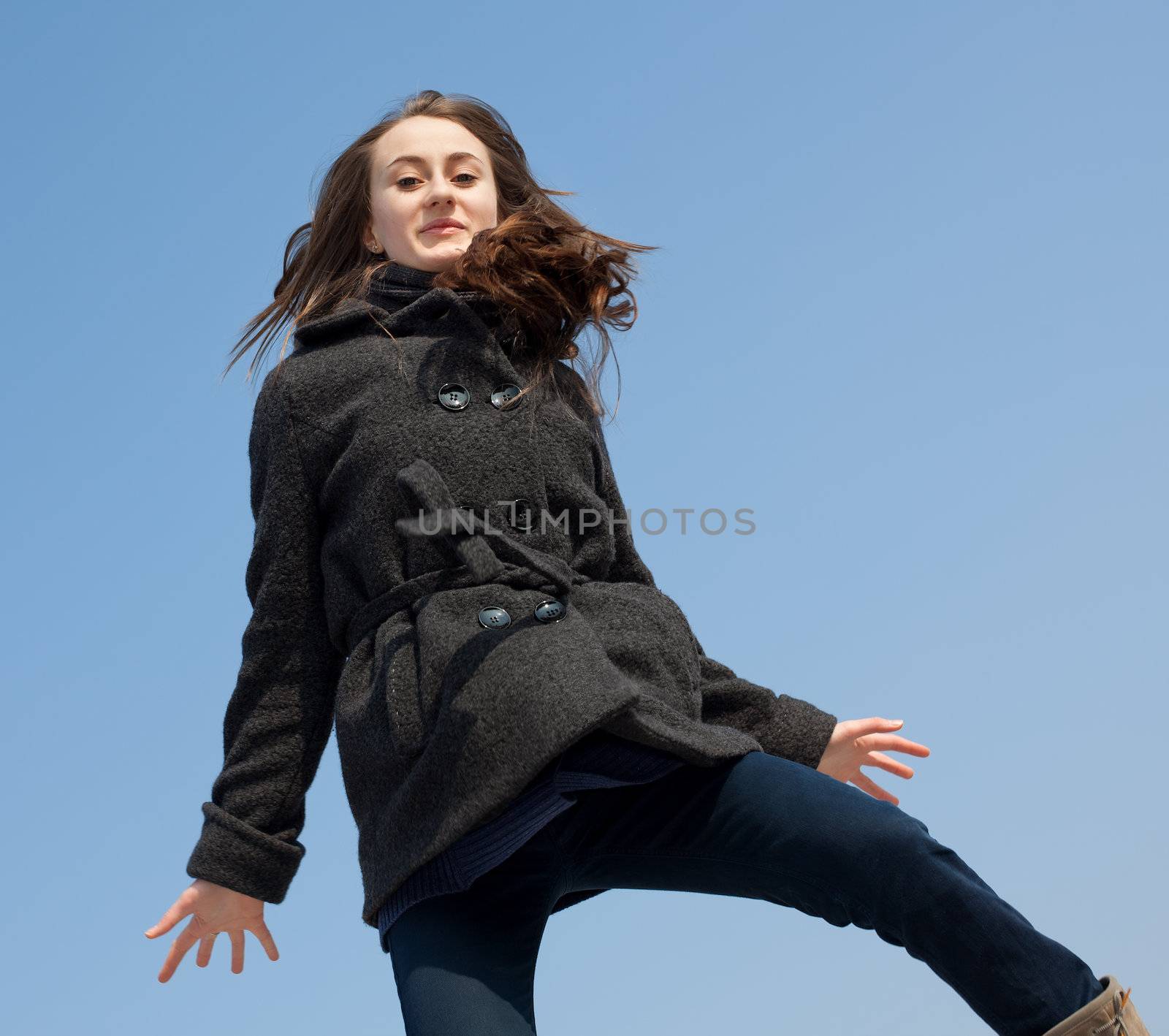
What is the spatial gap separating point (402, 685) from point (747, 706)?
96 centimetres

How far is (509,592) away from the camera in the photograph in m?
3.29

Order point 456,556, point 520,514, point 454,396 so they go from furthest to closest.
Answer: point 454,396, point 520,514, point 456,556

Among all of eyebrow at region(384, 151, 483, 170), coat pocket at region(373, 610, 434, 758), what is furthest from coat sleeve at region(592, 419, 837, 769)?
eyebrow at region(384, 151, 483, 170)

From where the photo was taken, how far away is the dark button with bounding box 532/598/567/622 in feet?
10.5

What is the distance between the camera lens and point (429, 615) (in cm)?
323

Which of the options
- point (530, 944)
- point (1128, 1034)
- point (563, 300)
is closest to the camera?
point (1128, 1034)

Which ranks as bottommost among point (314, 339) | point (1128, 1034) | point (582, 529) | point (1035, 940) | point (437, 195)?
point (1128, 1034)

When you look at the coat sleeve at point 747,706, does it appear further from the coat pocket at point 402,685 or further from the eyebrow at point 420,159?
the eyebrow at point 420,159

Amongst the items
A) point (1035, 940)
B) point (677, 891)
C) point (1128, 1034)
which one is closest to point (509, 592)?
point (677, 891)

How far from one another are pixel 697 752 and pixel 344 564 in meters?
1.02

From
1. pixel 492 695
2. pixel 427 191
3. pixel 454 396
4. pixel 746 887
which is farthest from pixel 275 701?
pixel 427 191

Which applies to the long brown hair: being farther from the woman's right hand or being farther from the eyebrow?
the woman's right hand

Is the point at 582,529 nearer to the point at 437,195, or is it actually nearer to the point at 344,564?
the point at 344,564

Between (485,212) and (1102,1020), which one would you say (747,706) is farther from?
(485,212)
